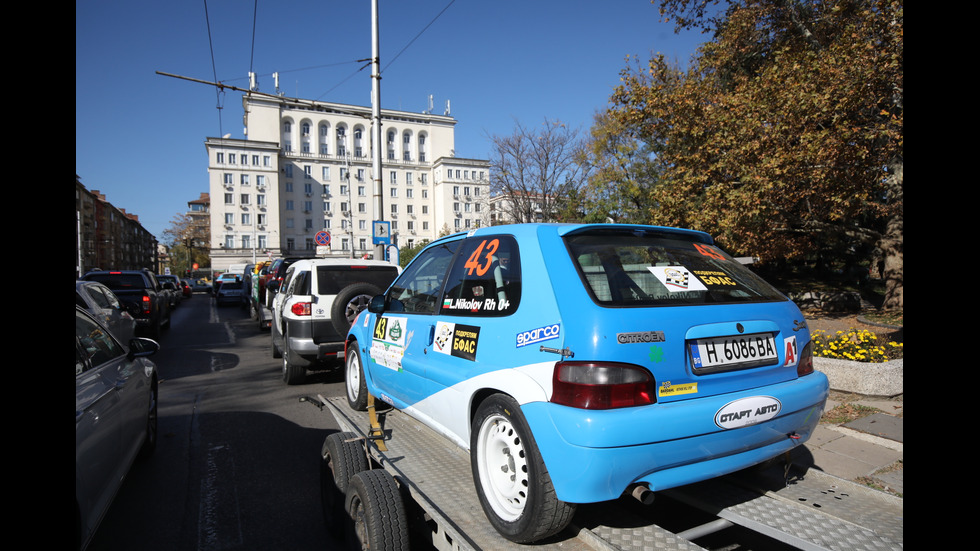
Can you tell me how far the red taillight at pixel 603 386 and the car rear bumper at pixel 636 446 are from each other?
4cm

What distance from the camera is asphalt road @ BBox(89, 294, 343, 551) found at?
344cm

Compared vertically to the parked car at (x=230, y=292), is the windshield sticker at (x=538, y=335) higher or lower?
higher

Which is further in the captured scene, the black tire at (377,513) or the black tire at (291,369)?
the black tire at (291,369)

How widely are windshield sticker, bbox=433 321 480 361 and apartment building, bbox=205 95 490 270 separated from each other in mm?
63683

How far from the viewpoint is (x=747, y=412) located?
242 cm

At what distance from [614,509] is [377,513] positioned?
1.16 m

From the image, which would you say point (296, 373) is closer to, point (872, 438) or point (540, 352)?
point (540, 352)

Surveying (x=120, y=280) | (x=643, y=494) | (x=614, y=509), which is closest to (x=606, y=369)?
(x=643, y=494)

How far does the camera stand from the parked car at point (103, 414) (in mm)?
2607

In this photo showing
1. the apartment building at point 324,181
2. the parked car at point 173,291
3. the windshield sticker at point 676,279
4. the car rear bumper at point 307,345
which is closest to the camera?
the windshield sticker at point 676,279

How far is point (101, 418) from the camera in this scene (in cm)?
301

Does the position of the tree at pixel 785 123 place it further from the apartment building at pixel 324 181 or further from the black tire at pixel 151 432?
the apartment building at pixel 324 181

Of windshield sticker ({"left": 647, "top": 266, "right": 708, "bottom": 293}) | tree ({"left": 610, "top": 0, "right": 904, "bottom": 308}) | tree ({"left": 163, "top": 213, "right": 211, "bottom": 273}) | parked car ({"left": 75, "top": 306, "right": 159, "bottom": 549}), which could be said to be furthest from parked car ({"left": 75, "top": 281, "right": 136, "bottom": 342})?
tree ({"left": 163, "top": 213, "right": 211, "bottom": 273})

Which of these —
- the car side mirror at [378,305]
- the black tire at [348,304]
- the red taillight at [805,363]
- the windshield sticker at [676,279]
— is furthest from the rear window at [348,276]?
the red taillight at [805,363]
